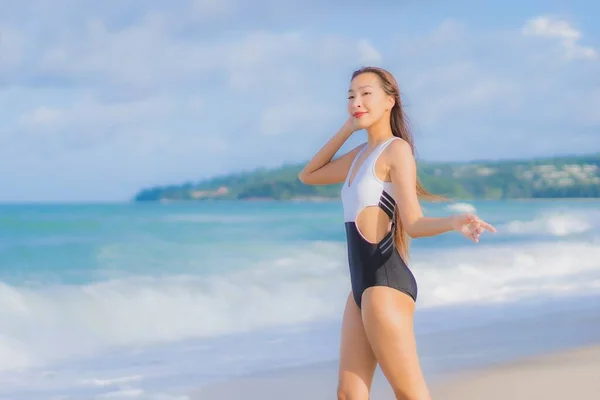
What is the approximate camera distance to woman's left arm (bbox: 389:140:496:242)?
3.42 m

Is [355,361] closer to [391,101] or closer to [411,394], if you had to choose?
[411,394]

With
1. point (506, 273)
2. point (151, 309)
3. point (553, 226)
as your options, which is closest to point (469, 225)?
point (151, 309)

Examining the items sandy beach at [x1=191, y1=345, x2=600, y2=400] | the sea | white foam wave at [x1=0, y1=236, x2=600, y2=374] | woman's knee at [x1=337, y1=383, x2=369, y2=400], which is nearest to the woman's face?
woman's knee at [x1=337, y1=383, x2=369, y2=400]

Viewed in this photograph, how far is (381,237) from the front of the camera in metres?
3.71

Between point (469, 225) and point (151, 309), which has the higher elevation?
point (151, 309)

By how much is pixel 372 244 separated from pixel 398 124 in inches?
21.5

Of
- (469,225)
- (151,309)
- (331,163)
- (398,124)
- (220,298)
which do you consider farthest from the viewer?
(220,298)

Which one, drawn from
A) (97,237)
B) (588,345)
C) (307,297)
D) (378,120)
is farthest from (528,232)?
(378,120)

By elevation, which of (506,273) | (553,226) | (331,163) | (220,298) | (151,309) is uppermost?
(553,226)

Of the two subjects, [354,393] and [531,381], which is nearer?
[354,393]

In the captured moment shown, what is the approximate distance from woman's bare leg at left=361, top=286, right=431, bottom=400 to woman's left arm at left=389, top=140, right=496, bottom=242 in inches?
10.8

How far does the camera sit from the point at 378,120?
387cm

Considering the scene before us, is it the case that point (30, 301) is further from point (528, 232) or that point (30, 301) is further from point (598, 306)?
point (528, 232)

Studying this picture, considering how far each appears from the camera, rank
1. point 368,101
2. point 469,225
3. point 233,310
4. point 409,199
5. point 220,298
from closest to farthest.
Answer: point 469,225, point 409,199, point 368,101, point 233,310, point 220,298
